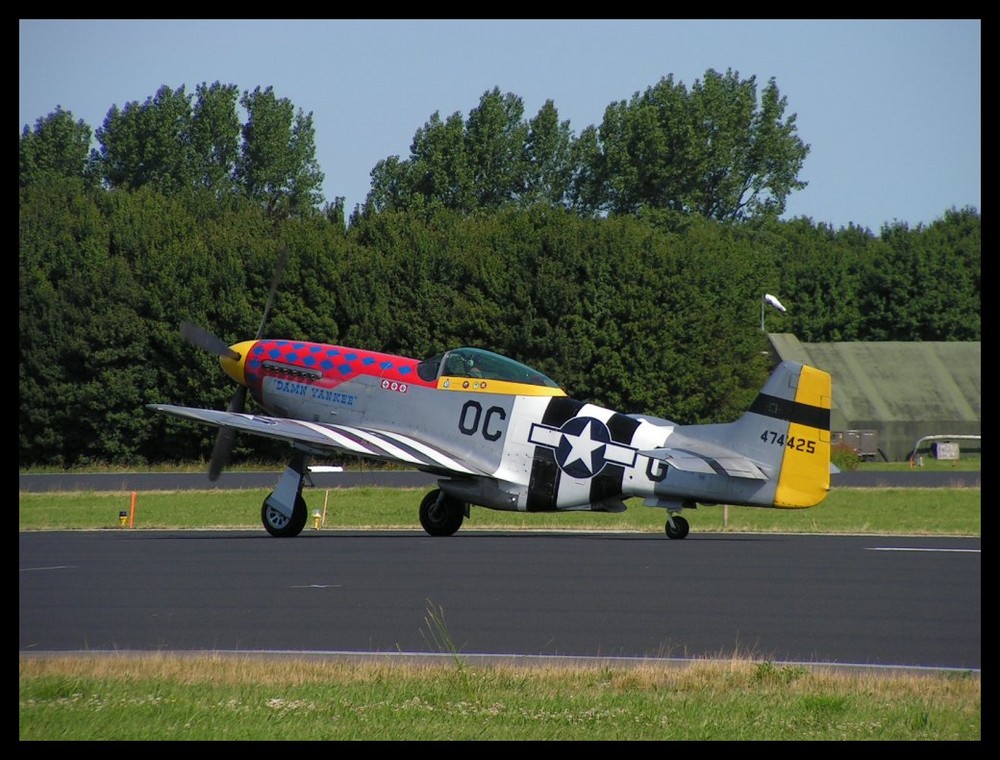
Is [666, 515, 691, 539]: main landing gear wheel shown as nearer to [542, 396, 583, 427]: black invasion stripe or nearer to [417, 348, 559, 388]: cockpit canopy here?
[542, 396, 583, 427]: black invasion stripe

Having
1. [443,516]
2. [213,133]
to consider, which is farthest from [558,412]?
[213,133]

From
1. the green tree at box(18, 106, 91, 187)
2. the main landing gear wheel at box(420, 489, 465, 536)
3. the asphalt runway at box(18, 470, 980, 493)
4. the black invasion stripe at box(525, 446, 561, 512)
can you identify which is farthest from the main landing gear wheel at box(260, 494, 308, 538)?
the green tree at box(18, 106, 91, 187)

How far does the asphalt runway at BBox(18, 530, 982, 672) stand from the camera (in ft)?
39.3

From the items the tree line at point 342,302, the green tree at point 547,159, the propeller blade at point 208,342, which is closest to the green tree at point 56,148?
the tree line at point 342,302

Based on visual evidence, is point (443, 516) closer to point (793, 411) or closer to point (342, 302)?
point (793, 411)

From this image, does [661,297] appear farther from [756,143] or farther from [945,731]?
[945,731]

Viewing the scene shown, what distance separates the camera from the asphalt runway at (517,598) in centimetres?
1197

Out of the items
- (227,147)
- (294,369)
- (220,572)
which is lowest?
(220,572)

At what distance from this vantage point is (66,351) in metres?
52.8

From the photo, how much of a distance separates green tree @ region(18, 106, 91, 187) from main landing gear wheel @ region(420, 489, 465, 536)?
70.1 metres

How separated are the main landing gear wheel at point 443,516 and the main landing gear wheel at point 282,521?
194 cm

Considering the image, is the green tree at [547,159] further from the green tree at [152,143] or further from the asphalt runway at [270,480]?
the asphalt runway at [270,480]
